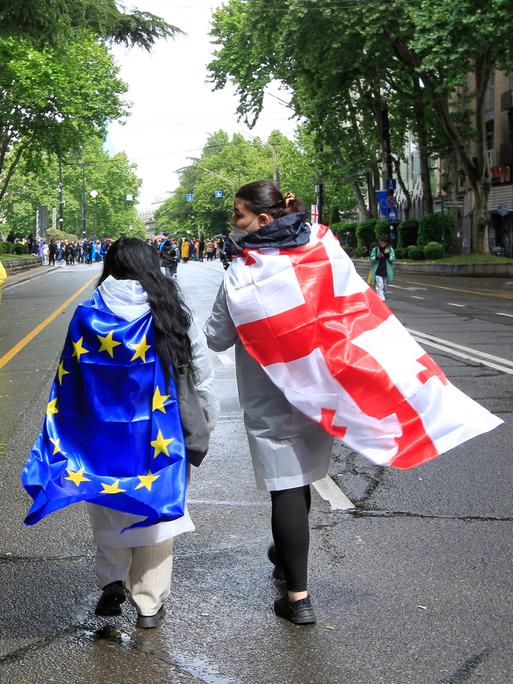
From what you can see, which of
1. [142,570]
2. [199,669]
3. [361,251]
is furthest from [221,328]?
[361,251]

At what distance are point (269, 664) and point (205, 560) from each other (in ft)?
4.07

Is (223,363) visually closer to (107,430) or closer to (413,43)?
(107,430)

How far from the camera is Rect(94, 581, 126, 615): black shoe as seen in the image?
4.08 m

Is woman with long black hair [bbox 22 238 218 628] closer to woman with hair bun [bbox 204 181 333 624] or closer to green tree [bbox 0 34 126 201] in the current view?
woman with hair bun [bbox 204 181 333 624]

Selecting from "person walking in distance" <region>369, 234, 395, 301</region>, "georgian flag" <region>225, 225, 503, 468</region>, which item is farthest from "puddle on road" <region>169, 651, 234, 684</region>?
"person walking in distance" <region>369, 234, 395, 301</region>

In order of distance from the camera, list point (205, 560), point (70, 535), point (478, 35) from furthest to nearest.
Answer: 1. point (478, 35)
2. point (70, 535)
3. point (205, 560)

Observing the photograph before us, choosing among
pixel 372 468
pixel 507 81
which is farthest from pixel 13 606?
pixel 507 81

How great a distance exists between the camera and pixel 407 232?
51.1 m

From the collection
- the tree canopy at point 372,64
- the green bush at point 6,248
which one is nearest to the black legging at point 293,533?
the tree canopy at point 372,64

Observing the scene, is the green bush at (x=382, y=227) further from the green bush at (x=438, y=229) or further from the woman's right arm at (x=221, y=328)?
the woman's right arm at (x=221, y=328)

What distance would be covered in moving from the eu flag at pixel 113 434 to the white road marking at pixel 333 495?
208cm

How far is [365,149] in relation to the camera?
52125mm

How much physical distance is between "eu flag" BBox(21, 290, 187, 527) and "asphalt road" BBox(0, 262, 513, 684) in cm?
49

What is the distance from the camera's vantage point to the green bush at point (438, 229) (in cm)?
4650
